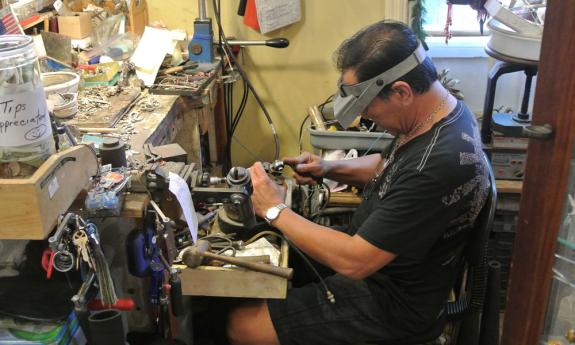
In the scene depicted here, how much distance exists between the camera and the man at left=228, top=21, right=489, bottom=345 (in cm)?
138

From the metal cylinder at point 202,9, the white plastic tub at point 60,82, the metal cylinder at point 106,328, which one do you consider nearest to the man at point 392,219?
the metal cylinder at point 106,328

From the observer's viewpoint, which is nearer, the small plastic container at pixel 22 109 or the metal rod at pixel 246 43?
the small plastic container at pixel 22 109

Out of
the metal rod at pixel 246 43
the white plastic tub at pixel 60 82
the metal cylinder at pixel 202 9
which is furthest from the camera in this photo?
the metal rod at pixel 246 43

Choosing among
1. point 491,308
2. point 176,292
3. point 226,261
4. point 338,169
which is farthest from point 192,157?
point 491,308

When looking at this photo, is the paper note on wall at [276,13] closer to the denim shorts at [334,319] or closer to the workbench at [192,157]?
the workbench at [192,157]

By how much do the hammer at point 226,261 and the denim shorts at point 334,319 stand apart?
0.23 meters

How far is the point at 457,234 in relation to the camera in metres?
1.47

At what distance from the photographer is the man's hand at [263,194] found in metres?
1.57

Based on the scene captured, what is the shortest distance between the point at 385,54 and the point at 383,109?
5.9 inches

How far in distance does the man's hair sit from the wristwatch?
40 centimetres

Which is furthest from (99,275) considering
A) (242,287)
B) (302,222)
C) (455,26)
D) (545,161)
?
(455,26)

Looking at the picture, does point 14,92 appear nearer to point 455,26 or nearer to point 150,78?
point 150,78

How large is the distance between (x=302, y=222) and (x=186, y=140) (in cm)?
87

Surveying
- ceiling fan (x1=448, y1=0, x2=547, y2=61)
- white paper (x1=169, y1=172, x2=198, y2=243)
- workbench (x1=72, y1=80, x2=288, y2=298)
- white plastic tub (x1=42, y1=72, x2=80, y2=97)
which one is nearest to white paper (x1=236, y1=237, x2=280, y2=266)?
workbench (x1=72, y1=80, x2=288, y2=298)
